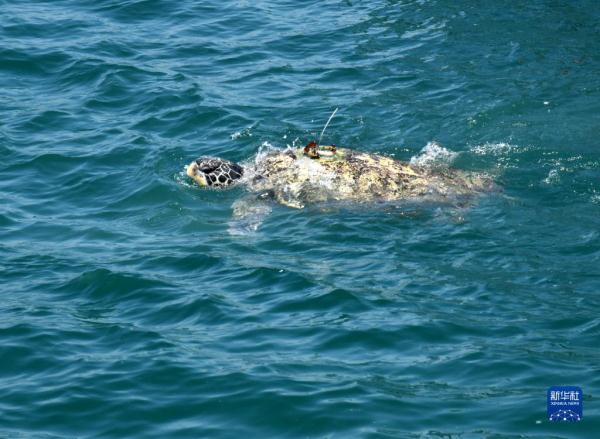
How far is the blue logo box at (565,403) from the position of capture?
8.50 metres

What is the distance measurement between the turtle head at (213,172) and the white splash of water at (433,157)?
99.6 inches

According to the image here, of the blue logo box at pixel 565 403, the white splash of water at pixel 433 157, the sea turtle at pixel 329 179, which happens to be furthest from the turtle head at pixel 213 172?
the blue logo box at pixel 565 403

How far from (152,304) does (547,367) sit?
4.28 metres

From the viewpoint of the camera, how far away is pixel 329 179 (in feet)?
44.8

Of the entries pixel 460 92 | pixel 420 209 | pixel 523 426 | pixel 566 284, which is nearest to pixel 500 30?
pixel 460 92

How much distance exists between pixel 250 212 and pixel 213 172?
3.28 ft

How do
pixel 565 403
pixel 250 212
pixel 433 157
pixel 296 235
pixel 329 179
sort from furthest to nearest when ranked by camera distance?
1. pixel 433 157
2. pixel 329 179
3. pixel 250 212
4. pixel 296 235
5. pixel 565 403

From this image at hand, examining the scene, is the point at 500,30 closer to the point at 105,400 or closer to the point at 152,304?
the point at 152,304

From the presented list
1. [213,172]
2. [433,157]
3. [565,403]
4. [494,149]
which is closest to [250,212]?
[213,172]

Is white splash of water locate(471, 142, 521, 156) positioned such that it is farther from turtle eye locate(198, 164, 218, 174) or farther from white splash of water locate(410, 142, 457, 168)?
turtle eye locate(198, 164, 218, 174)

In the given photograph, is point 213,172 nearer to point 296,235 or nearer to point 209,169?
point 209,169

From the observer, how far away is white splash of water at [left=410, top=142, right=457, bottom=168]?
47.3ft

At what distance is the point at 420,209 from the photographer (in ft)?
43.0

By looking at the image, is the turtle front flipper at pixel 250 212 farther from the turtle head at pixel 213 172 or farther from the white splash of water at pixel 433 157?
the white splash of water at pixel 433 157
